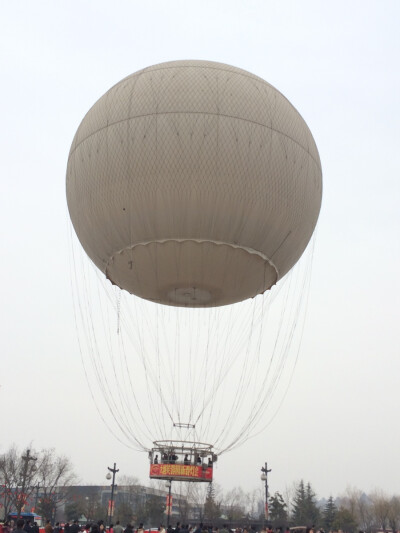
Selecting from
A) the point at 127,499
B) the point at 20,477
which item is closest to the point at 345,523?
the point at 20,477

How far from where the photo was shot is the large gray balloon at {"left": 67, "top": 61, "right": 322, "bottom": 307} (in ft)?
58.3

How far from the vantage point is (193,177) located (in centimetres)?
1769

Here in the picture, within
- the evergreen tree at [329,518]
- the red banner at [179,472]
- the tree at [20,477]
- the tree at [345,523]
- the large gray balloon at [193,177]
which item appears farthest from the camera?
the evergreen tree at [329,518]

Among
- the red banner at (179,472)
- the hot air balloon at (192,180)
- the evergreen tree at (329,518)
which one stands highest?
the hot air balloon at (192,180)

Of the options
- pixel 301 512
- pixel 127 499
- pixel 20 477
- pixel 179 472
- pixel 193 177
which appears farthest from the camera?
pixel 127 499

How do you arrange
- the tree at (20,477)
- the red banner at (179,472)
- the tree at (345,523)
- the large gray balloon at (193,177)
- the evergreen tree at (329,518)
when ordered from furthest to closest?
the evergreen tree at (329,518)
the tree at (345,523)
the tree at (20,477)
the red banner at (179,472)
the large gray balloon at (193,177)

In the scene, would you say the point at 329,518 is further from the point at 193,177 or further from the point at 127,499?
the point at 193,177

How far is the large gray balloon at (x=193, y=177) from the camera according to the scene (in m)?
17.8

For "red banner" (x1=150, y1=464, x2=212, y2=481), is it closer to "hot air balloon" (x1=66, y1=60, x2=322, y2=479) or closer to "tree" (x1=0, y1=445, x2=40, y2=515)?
"hot air balloon" (x1=66, y1=60, x2=322, y2=479)

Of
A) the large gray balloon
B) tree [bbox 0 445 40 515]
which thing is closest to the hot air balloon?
the large gray balloon

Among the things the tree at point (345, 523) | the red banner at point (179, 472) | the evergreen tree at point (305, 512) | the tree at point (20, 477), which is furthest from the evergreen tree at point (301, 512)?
the red banner at point (179, 472)

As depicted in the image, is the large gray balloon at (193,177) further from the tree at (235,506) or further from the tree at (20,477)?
the tree at (235,506)

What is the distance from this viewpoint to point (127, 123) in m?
18.3

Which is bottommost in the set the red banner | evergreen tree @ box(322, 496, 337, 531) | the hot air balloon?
the red banner
